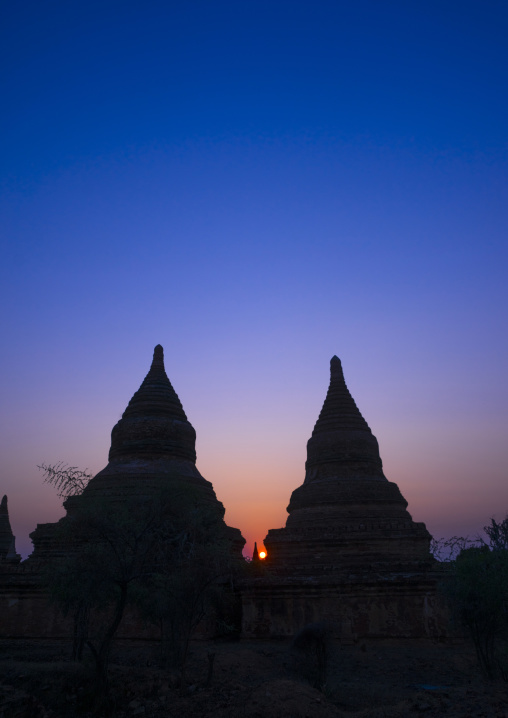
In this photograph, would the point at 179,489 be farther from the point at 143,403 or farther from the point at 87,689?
the point at 143,403

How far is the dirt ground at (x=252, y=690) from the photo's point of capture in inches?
409

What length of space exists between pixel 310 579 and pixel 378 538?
4.34 m

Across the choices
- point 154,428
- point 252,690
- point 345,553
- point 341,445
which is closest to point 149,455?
point 154,428

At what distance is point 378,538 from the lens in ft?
73.7

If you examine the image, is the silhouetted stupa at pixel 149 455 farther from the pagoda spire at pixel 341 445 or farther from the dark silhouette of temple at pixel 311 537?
the pagoda spire at pixel 341 445

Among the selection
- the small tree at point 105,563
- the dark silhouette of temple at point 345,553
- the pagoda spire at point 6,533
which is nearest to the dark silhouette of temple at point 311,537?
the dark silhouette of temple at point 345,553

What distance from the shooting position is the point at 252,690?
452 inches

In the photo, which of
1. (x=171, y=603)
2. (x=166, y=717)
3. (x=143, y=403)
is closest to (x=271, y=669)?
(x=171, y=603)

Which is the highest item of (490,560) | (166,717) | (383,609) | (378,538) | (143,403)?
(143,403)

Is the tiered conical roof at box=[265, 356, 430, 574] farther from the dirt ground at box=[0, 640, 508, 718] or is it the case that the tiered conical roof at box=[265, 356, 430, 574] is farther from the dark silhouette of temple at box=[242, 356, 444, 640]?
the dirt ground at box=[0, 640, 508, 718]

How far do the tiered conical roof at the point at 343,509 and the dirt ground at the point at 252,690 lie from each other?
6.46m

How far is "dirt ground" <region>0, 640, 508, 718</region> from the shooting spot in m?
10.4

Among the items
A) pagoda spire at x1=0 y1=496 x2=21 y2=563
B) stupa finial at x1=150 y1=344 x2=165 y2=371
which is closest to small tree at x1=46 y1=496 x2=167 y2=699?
stupa finial at x1=150 y1=344 x2=165 y2=371

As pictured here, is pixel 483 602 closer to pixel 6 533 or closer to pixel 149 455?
pixel 149 455
